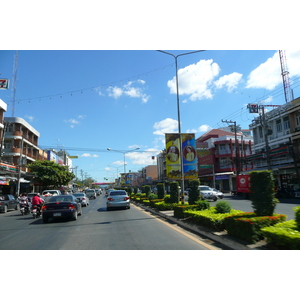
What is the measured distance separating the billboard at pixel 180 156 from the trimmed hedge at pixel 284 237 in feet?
35.4

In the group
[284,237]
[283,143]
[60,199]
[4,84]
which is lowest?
[284,237]

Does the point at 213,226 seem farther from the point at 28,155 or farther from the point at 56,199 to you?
the point at 28,155

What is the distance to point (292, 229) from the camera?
552 cm

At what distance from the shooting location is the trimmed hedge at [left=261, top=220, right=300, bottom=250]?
4.95m

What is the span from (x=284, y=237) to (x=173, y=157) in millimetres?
11780

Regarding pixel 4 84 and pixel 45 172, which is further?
pixel 45 172

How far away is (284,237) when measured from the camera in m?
5.12

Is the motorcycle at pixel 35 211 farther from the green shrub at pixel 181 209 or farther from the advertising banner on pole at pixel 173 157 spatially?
the green shrub at pixel 181 209

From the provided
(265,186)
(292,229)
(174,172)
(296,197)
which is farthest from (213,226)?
(296,197)

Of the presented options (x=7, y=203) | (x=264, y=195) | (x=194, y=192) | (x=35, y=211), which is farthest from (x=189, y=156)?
(x=7, y=203)

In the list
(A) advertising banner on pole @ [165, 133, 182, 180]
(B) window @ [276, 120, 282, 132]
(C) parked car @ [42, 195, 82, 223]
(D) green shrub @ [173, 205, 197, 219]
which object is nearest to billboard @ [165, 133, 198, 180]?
(A) advertising banner on pole @ [165, 133, 182, 180]

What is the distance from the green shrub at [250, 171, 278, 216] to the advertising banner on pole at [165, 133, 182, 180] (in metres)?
9.31

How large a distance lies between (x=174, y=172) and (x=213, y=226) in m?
8.53

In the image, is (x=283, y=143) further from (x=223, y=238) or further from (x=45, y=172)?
(x=45, y=172)
